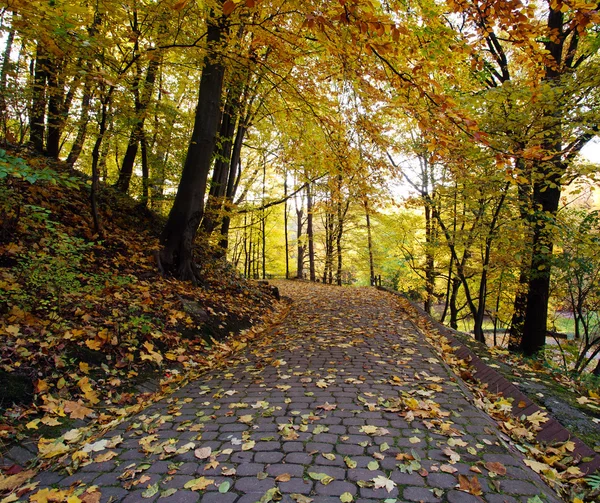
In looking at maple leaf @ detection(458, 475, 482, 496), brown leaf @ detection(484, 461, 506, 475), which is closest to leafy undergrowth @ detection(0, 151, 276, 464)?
maple leaf @ detection(458, 475, 482, 496)

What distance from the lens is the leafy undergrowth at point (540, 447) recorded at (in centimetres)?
239

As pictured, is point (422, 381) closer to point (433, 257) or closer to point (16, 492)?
point (16, 492)

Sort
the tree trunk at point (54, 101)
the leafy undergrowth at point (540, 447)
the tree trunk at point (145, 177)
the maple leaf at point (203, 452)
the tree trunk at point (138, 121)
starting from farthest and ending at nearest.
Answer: the tree trunk at point (145, 177), the tree trunk at point (138, 121), the tree trunk at point (54, 101), the maple leaf at point (203, 452), the leafy undergrowth at point (540, 447)

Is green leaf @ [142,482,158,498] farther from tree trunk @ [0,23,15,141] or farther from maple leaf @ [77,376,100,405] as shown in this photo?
tree trunk @ [0,23,15,141]

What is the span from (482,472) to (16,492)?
123 inches

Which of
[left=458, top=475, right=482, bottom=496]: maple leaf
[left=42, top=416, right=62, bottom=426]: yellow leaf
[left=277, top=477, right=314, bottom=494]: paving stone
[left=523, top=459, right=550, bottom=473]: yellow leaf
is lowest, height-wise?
[left=523, top=459, right=550, bottom=473]: yellow leaf

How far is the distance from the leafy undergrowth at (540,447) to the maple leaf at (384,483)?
1159 mm

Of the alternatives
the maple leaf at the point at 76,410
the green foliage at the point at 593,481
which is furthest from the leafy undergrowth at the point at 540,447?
the maple leaf at the point at 76,410

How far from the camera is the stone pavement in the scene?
2260 mm

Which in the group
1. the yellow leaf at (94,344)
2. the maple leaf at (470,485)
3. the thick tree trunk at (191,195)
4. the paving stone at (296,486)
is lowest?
the paving stone at (296,486)

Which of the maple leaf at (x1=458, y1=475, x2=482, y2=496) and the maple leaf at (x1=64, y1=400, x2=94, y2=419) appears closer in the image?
the maple leaf at (x1=458, y1=475, x2=482, y2=496)

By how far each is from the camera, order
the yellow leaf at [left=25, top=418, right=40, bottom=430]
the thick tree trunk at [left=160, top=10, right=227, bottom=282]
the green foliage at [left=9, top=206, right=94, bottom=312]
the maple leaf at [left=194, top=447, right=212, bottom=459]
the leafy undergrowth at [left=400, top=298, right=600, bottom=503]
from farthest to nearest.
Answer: the thick tree trunk at [left=160, top=10, right=227, bottom=282] < the green foliage at [left=9, top=206, right=94, bottom=312] < the yellow leaf at [left=25, top=418, right=40, bottom=430] < the maple leaf at [left=194, top=447, right=212, bottom=459] < the leafy undergrowth at [left=400, top=298, right=600, bottom=503]

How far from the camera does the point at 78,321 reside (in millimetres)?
4375

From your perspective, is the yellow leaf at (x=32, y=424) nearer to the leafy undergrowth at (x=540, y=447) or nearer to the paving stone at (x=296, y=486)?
the paving stone at (x=296, y=486)
